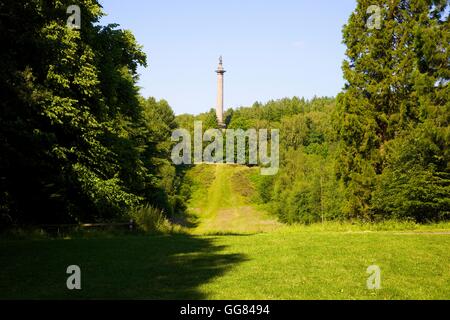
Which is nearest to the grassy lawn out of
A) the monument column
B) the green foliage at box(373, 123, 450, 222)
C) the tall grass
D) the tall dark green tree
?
the tall grass

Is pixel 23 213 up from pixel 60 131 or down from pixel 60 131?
down

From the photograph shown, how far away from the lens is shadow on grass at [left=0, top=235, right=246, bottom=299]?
9.72 metres

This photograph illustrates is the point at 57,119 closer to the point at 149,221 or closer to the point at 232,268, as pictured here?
the point at 149,221

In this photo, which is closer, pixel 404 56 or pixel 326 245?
pixel 326 245

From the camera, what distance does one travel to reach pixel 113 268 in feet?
41.5

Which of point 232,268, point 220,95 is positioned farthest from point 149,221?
point 220,95

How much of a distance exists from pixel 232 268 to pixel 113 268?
3.22 meters

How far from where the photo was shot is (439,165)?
31.6m

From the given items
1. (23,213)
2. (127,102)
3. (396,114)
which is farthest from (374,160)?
(23,213)

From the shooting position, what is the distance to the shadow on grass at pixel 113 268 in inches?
383

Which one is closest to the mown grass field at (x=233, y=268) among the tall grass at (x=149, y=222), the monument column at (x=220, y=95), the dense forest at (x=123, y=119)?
the dense forest at (x=123, y=119)

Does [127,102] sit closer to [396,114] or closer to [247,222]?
[396,114]

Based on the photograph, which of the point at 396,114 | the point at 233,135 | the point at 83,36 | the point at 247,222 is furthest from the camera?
the point at 233,135

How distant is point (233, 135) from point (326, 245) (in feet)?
362
